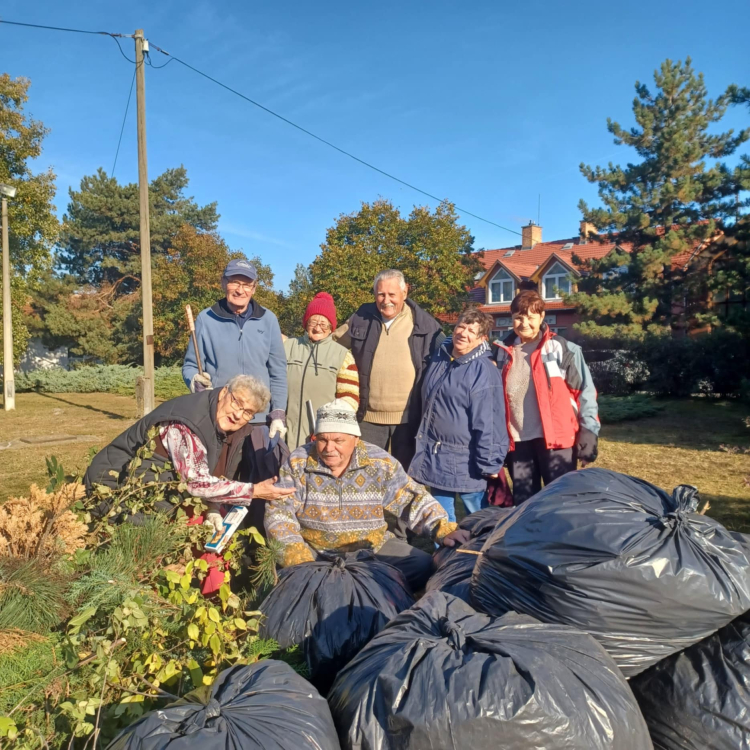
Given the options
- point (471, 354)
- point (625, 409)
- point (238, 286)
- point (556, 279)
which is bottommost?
point (625, 409)

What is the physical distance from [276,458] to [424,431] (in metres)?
0.84

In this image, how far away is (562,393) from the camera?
3.49 metres

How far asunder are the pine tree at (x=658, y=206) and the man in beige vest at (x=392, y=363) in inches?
563

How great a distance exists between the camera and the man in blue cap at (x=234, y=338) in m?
3.55

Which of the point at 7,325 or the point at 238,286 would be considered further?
the point at 7,325

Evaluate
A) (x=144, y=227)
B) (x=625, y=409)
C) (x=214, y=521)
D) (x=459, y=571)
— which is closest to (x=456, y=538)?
(x=459, y=571)

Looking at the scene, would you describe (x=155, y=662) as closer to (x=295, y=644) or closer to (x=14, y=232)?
(x=295, y=644)

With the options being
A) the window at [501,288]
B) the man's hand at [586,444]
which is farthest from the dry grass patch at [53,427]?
the window at [501,288]

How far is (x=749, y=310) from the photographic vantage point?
9969mm

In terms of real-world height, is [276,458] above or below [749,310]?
below

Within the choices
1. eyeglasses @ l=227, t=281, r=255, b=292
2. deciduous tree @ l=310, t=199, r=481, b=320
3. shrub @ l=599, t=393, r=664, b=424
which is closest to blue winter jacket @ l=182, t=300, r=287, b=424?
eyeglasses @ l=227, t=281, r=255, b=292

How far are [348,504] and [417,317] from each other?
147cm

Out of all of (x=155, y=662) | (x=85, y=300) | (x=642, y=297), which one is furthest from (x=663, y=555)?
(x=85, y=300)

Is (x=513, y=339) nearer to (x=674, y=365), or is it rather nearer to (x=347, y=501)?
(x=347, y=501)
